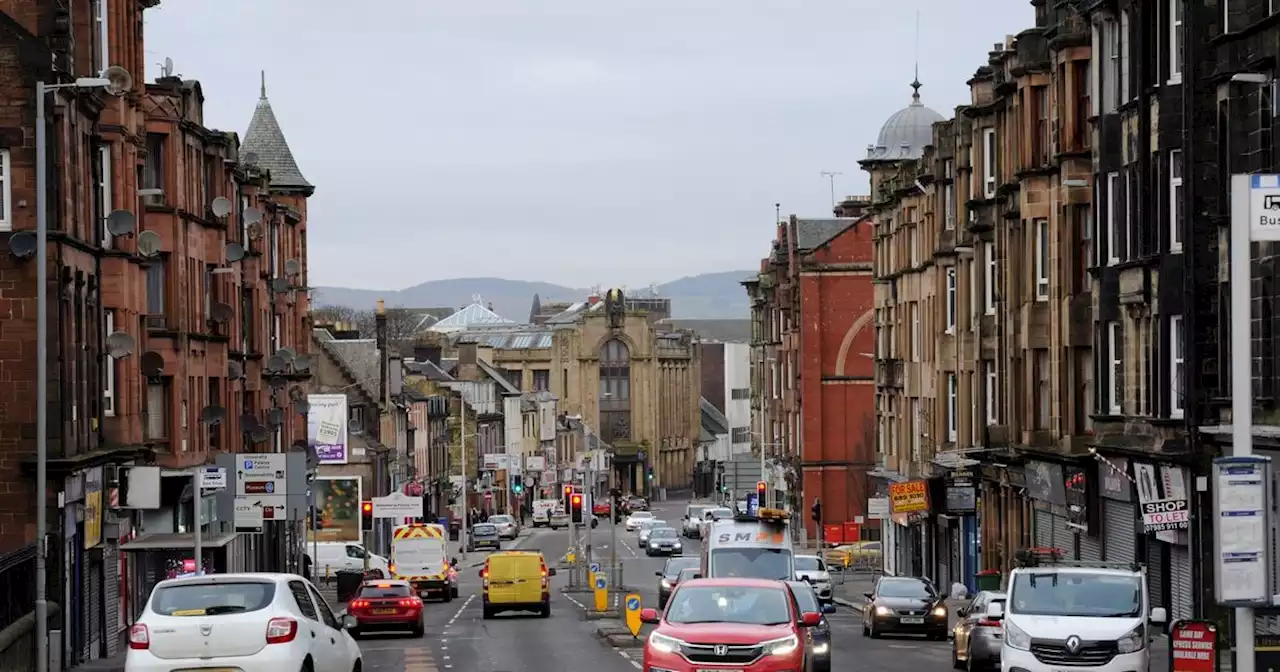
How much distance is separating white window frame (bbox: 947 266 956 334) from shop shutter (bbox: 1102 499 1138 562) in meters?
18.3

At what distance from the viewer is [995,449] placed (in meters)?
54.6

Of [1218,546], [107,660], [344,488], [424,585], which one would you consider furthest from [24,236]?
[344,488]

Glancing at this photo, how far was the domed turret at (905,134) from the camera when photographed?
314 ft

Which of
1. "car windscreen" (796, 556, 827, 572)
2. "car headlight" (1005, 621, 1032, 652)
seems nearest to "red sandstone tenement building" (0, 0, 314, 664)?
"car headlight" (1005, 621, 1032, 652)

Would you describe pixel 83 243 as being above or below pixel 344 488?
above

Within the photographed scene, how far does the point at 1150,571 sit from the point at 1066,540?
6.82 meters

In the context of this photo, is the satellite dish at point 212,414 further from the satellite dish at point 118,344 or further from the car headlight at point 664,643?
the car headlight at point 664,643

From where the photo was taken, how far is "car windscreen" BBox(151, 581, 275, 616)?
20.5 metres

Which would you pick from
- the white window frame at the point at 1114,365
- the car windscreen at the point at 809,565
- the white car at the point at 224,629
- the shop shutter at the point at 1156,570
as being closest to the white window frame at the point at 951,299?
the car windscreen at the point at 809,565

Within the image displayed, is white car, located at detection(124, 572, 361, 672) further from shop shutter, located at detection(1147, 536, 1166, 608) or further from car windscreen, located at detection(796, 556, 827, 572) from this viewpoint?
car windscreen, located at detection(796, 556, 827, 572)

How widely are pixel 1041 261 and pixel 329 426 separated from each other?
46.5 m

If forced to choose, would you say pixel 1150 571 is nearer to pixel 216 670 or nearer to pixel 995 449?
pixel 995 449

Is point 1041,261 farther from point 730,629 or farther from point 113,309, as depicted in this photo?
point 730,629

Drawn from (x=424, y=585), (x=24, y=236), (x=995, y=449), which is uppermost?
(x=24, y=236)
